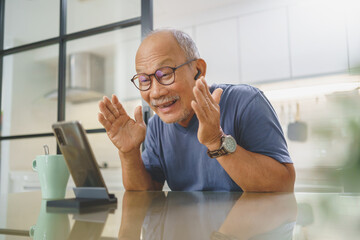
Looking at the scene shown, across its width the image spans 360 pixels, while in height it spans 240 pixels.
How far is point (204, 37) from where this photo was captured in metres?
3.88

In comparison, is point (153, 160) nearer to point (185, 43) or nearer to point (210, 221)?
point (185, 43)

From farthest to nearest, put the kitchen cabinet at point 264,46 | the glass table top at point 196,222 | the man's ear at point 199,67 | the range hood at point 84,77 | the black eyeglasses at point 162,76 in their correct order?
1. the kitchen cabinet at point 264,46
2. the range hood at point 84,77
3. the man's ear at point 199,67
4. the black eyeglasses at point 162,76
5. the glass table top at point 196,222

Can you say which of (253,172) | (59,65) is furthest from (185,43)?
(59,65)

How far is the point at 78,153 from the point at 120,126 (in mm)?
359

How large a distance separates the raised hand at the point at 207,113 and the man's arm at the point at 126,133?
27 cm

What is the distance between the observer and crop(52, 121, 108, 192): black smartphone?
69 cm

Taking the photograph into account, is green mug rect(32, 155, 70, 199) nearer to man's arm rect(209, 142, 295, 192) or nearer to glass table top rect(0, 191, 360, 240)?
glass table top rect(0, 191, 360, 240)

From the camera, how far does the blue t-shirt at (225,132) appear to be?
108 centimetres

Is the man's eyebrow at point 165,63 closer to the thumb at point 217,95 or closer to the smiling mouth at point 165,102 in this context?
the smiling mouth at point 165,102

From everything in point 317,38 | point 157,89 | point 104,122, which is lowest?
point 104,122

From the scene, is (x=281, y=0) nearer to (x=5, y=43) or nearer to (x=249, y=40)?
(x=249, y=40)

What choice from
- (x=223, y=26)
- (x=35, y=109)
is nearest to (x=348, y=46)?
(x=223, y=26)

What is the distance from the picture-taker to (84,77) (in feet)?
10.0

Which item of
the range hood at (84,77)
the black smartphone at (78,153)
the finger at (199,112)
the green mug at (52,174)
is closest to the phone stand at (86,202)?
the black smartphone at (78,153)
